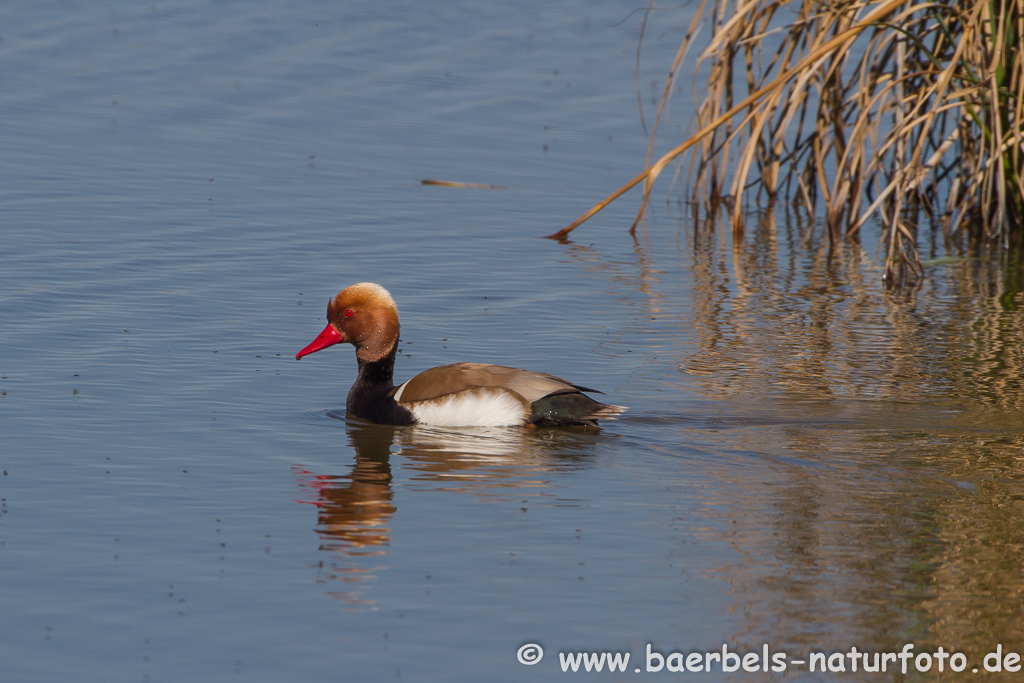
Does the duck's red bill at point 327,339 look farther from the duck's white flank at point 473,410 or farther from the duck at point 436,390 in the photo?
the duck's white flank at point 473,410

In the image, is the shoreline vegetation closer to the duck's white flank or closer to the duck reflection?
the duck's white flank

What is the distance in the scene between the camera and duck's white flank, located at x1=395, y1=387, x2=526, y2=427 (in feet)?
32.6

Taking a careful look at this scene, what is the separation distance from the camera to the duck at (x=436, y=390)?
9.85m

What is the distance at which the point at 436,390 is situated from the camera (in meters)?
10.1

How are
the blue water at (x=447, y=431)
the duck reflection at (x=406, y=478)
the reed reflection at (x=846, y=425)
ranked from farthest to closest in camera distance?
the duck reflection at (x=406, y=478)
the reed reflection at (x=846, y=425)
the blue water at (x=447, y=431)

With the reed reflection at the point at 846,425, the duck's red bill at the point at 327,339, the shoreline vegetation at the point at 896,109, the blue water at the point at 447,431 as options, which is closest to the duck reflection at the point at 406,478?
the blue water at the point at 447,431

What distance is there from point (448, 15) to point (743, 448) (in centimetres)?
2114

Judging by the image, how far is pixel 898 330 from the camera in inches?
502

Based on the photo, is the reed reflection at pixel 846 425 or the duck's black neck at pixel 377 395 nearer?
the reed reflection at pixel 846 425

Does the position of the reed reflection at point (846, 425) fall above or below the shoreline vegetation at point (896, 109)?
below

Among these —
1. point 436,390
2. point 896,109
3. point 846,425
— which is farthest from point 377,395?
point 896,109

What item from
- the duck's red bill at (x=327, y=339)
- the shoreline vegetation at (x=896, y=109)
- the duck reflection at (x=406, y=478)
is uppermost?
the shoreline vegetation at (x=896, y=109)

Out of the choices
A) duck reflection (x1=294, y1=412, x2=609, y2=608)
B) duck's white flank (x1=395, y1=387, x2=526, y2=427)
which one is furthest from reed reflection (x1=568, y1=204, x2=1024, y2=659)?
duck's white flank (x1=395, y1=387, x2=526, y2=427)

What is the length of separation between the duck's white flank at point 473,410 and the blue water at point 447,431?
0.13m
